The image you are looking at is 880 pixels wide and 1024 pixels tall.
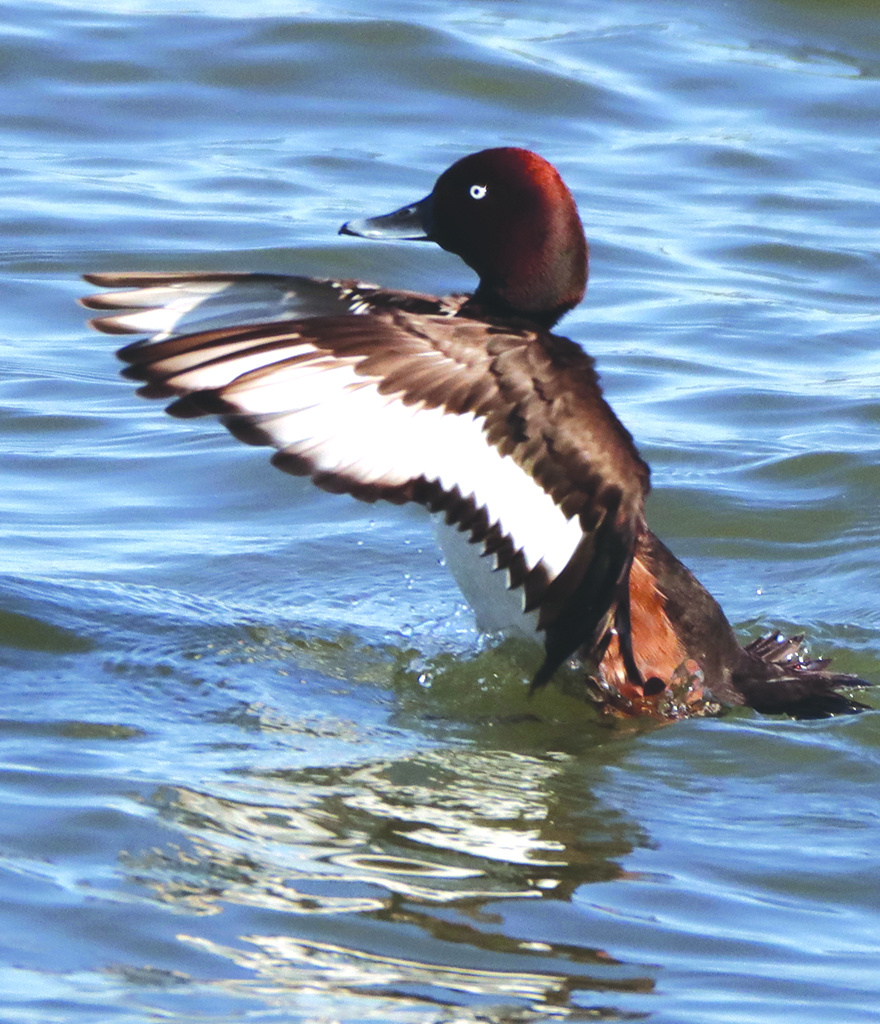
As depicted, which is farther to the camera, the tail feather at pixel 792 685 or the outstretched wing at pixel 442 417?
the tail feather at pixel 792 685

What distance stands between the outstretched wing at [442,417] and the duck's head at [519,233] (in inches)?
22.2

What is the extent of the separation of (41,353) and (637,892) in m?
4.84

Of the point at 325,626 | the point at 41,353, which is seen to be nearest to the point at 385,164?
the point at 41,353

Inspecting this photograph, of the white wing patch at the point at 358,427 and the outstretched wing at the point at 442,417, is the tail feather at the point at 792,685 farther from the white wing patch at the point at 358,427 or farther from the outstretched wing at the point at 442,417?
the white wing patch at the point at 358,427

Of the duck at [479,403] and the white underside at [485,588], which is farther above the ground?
the duck at [479,403]

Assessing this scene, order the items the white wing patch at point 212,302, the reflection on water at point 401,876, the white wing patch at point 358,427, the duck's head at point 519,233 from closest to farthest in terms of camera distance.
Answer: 1. the reflection on water at point 401,876
2. the white wing patch at point 358,427
3. the white wing patch at point 212,302
4. the duck's head at point 519,233

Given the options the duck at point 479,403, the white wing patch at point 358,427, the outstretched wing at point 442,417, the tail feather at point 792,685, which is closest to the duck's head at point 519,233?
the duck at point 479,403

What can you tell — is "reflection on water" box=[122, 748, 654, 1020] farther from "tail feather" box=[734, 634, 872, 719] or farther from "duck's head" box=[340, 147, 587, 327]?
"duck's head" box=[340, 147, 587, 327]

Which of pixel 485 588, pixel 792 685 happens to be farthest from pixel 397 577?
pixel 792 685

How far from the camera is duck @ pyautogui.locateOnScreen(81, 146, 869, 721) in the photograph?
3.71 m

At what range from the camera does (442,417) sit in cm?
388

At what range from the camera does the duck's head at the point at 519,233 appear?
15.5ft

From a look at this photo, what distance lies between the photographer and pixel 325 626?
17.6ft

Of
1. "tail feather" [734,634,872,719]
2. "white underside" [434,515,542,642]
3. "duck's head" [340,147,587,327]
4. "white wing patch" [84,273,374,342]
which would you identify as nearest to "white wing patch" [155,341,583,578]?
"white wing patch" [84,273,374,342]
